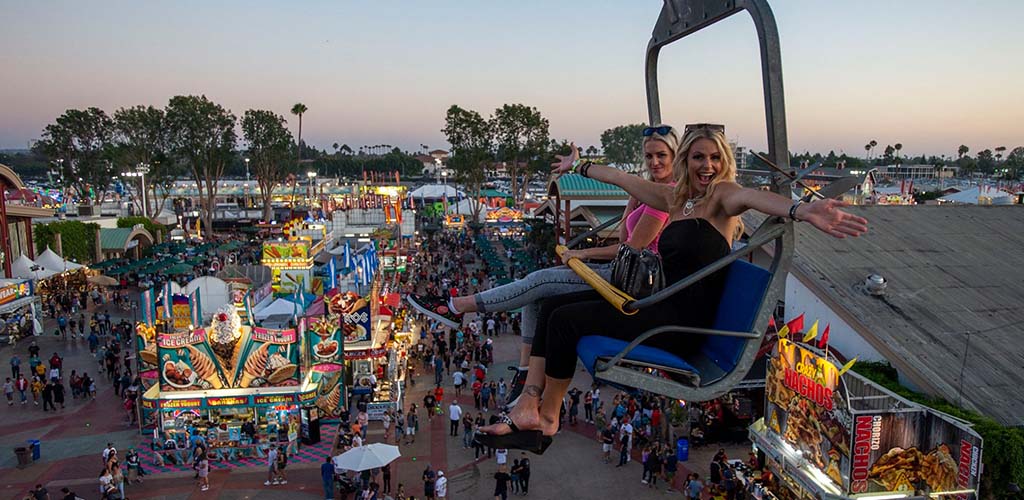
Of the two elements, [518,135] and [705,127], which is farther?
[518,135]

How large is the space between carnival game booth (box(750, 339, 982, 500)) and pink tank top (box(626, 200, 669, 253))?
6744 millimetres

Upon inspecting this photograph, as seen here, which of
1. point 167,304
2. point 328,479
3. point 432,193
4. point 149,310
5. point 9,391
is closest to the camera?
point 328,479

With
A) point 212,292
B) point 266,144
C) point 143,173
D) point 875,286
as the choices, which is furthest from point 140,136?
point 875,286

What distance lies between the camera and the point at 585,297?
3779mm

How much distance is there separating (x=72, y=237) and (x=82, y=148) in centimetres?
1873

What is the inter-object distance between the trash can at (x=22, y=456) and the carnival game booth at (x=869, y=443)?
620 inches

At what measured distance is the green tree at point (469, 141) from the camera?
52344 millimetres

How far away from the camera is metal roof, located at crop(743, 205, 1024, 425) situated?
10664mm

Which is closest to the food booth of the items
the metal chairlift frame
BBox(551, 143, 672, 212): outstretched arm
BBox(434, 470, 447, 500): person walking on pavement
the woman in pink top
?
BBox(434, 470, 447, 500): person walking on pavement

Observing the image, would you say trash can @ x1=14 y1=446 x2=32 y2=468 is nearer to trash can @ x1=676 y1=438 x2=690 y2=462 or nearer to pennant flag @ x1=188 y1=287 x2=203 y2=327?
pennant flag @ x1=188 y1=287 x2=203 y2=327

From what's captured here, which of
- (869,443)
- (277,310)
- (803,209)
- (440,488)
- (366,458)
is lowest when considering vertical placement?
(440,488)

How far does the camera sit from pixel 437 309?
4172mm

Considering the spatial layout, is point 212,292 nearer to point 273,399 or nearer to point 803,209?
point 273,399

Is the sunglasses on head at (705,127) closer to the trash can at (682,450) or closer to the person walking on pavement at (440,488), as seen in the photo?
the person walking on pavement at (440,488)
